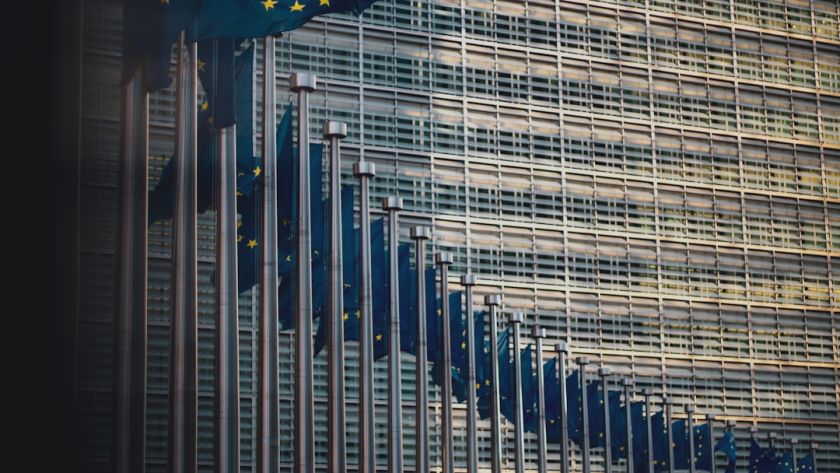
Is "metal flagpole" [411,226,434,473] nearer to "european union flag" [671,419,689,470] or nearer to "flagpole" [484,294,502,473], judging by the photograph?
"flagpole" [484,294,502,473]

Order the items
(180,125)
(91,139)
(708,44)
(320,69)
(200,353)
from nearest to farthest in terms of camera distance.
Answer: (91,139) < (180,125) < (200,353) < (320,69) < (708,44)

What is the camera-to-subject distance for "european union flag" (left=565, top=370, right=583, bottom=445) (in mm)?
57656

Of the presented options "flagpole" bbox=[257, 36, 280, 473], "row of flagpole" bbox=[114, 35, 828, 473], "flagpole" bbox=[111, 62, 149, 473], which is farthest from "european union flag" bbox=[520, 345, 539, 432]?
"flagpole" bbox=[111, 62, 149, 473]

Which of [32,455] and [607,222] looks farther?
[607,222]

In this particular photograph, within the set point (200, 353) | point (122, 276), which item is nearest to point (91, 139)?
point (122, 276)

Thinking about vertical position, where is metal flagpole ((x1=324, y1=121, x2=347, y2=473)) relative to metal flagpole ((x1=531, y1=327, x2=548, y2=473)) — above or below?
above

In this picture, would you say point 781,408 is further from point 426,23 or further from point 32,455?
point 32,455

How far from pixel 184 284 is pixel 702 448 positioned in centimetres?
5464

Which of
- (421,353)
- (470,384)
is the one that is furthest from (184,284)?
(470,384)

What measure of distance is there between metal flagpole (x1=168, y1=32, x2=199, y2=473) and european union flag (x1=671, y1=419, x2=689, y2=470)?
4917cm

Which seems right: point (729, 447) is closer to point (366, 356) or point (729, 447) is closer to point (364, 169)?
point (366, 356)

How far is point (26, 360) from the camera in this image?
1810 millimetres

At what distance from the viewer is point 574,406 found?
58.2m

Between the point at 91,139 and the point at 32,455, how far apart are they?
0.52 metres
